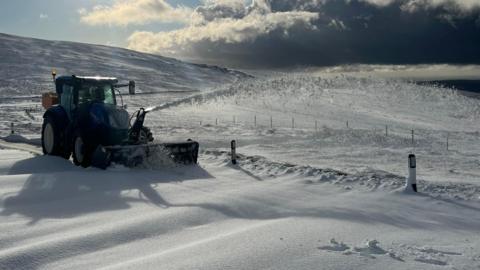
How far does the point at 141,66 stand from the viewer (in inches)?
4897

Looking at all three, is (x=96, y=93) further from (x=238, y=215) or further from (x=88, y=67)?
(x=88, y=67)

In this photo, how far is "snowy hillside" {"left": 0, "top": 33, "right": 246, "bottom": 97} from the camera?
8706cm

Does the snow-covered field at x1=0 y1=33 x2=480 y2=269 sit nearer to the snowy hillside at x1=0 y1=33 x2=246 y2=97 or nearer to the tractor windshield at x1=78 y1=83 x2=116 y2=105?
the tractor windshield at x1=78 y1=83 x2=116 y2=105

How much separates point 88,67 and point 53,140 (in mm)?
98212

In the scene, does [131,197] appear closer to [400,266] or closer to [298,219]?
[298,219]

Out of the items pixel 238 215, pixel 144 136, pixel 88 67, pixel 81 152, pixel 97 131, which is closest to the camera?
pixel 238 215

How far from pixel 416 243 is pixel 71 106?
10.9 metres

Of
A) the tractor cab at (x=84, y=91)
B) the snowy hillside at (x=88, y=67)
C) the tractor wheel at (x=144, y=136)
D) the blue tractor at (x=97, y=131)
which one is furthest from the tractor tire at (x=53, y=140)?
the snowy hillside at (x=88, y=67)

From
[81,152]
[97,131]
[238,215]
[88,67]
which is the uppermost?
[88,67]

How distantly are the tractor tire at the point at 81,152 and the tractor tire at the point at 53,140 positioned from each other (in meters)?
1.10

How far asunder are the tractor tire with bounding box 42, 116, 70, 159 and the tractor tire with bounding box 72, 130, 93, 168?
1.10 metres

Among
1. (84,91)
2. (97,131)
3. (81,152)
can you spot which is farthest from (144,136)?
(81,152)

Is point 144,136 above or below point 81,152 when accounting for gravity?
above

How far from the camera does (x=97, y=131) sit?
13445 mm
